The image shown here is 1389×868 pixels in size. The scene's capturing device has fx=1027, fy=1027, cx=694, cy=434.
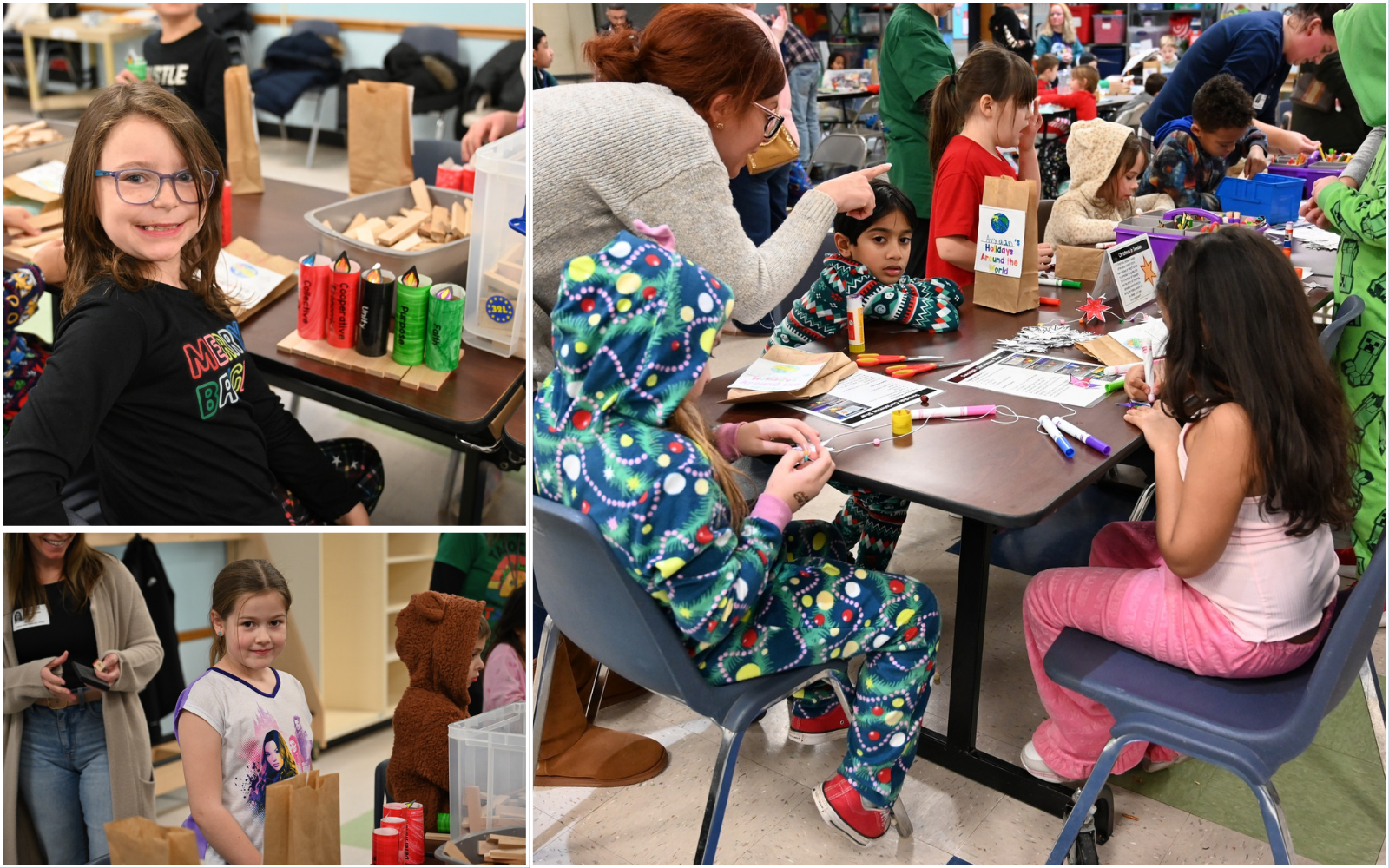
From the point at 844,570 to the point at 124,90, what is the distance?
1378 mm

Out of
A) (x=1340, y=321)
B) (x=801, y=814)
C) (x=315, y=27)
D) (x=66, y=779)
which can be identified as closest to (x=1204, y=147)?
(x=1340, y=321)

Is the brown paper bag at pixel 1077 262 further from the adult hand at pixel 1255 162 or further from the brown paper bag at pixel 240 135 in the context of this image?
the brown paper bag at pixel 240 135

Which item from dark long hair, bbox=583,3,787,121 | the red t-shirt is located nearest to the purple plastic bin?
the red t-shirt

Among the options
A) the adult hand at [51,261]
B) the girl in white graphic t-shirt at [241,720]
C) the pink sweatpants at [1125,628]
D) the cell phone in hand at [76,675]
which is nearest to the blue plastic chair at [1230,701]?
the pink sweatpants at [1125,628]

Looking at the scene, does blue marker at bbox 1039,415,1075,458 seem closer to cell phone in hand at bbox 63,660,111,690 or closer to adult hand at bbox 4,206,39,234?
cell phone in hand at bbox 63,660,111,690

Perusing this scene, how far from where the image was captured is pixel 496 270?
208 centimetres

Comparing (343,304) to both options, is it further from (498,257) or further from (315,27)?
(315,27)

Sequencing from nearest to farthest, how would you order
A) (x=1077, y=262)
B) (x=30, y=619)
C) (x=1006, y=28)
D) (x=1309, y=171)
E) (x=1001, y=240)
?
(x=30, y=619) < (x=1001, y=240) < (x=1077, y=262) < (x=1309, y=171) < (x=1006, y=28)

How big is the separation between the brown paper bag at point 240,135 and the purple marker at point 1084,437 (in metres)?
2.55

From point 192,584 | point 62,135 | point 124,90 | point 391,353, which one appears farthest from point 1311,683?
point 62,135

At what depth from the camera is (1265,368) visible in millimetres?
1556

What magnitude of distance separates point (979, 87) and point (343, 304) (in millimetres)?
1913

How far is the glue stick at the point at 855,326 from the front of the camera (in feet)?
7.39

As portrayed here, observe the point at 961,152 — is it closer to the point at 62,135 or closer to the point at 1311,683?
the point at 1311,683
